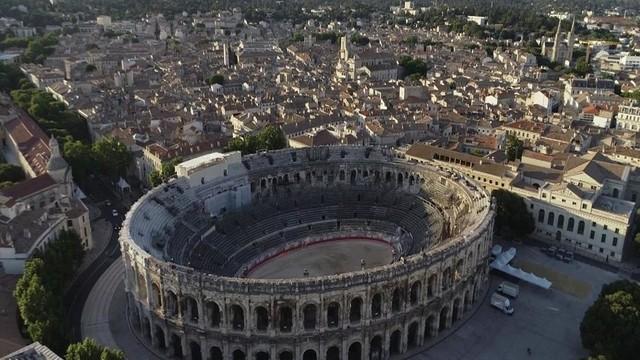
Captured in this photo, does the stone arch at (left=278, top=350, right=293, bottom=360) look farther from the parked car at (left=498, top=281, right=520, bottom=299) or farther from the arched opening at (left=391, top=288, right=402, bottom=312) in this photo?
the parked car at (left=498, top=281, right=520, bottom=299)

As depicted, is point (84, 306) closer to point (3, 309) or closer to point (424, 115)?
point (3, 309)

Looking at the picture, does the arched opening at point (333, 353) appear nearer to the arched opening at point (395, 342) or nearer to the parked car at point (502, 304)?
the arched opening at point (395, 342)

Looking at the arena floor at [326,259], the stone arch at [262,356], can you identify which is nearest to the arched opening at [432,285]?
the arena floor at [326,259]

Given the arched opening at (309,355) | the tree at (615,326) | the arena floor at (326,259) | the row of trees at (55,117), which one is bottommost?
the arched opening at (309,355)

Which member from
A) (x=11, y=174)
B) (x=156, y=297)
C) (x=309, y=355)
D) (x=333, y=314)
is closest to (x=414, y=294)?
(x=333, y=314)

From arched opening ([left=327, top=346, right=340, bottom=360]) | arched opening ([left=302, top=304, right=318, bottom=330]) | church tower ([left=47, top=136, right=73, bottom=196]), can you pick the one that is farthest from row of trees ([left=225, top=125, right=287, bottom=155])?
arched opening ([left=327, top=346, right=340, bottom=360])

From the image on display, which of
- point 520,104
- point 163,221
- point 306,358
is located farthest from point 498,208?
point 520,104
